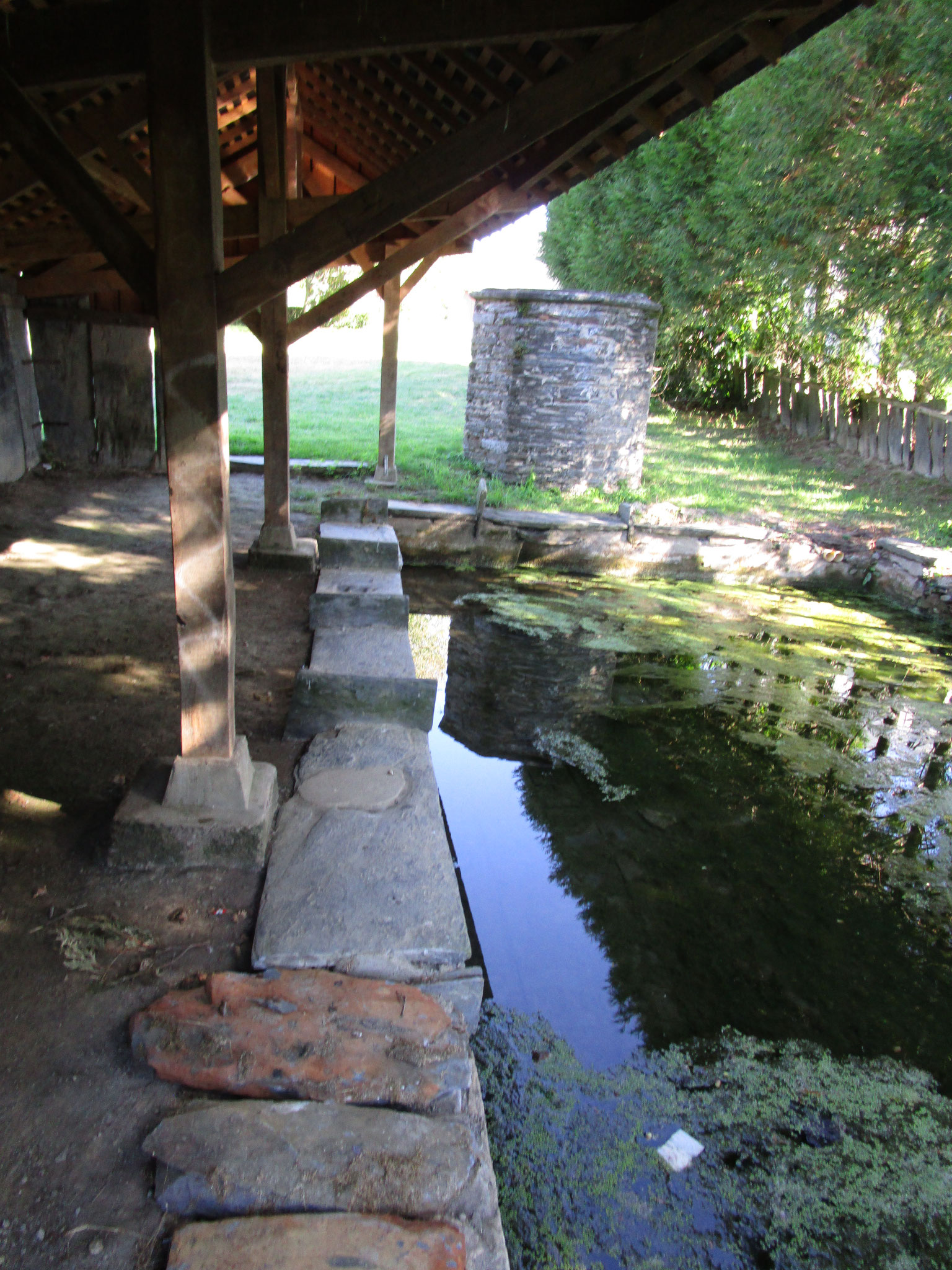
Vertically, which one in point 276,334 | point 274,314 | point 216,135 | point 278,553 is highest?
point 216,135

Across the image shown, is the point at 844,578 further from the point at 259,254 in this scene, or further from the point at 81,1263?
the point at 81,1263

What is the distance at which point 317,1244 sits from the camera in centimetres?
174

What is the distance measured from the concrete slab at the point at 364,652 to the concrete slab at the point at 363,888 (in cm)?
103

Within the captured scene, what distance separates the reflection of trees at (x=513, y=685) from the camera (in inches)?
221

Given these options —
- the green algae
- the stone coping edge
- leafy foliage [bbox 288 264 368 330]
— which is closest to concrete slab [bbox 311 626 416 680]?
the green algae

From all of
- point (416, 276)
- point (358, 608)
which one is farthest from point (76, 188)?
point (416, 276)

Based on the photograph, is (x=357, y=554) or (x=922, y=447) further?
(x=922, y=447)

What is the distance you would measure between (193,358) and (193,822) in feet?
5.24

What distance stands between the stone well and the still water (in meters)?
4.74

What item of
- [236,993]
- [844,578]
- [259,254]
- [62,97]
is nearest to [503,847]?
[236,993]

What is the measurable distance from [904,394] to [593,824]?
1364cm

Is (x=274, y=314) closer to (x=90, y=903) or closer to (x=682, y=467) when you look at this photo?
(x=90, y=903)

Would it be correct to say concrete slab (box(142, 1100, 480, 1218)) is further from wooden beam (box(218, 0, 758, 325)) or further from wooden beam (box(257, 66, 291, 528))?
wooden beam (box(257, 66, 291, 528))

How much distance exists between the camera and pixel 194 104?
2.52 meters
